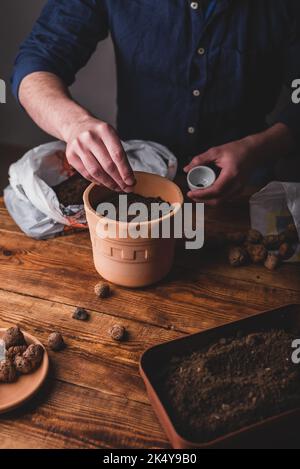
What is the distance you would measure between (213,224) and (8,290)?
22.6 inches

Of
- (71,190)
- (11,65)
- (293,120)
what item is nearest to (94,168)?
(71,190)

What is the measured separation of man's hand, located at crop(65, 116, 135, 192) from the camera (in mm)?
1171

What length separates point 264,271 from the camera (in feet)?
4.25

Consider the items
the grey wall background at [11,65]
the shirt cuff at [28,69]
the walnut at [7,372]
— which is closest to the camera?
the walnut at [7,372]

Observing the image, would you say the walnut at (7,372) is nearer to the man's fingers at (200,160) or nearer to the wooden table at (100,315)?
the wooden table at (100,315)

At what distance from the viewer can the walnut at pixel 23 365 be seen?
1.01 meters

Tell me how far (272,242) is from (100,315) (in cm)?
50

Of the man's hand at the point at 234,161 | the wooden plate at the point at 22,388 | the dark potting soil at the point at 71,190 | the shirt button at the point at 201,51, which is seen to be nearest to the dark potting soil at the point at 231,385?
the wooden plate at the point at 22,388

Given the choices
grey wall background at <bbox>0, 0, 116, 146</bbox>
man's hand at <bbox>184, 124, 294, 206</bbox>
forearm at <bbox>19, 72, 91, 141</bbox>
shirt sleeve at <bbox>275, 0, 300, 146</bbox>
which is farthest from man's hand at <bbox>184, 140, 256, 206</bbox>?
grey wall background at <bbox>0, 0, 116, 146</bbox>

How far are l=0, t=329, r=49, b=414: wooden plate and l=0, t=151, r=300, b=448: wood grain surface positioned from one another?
0.02 m

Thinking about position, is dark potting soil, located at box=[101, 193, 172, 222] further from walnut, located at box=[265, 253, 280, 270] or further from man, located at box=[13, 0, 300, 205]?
walnut, located at box=[265, 253, 280, 270]

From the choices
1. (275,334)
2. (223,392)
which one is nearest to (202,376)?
(223,392)

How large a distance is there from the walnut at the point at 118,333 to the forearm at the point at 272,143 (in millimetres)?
658
